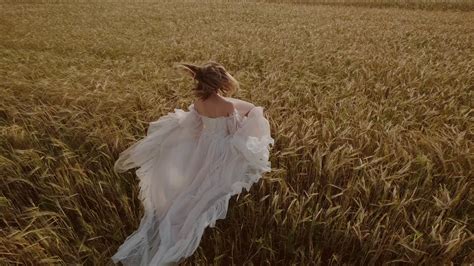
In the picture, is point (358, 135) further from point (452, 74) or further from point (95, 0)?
point (95, 0)

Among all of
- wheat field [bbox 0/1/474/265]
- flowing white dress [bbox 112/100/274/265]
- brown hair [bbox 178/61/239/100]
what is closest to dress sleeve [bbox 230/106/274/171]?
flowing white dress [bbox 112/100/274/265]

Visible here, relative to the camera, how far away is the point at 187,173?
295 centimetres

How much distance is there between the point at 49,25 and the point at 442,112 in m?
11.8

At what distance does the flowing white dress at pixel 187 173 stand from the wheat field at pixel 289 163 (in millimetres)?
120

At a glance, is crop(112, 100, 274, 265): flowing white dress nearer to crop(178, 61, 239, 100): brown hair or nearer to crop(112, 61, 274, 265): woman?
crop(112, 61, 274, 265): woman

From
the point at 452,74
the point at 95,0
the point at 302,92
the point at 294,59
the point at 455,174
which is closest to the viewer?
the point at 455,174

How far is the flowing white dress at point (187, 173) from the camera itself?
2.39 meters

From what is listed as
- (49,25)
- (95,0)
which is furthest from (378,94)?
(95,0)

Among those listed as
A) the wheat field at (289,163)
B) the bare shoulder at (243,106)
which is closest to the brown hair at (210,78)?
the bare shoulder at (243,106)

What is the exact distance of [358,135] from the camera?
3.03m

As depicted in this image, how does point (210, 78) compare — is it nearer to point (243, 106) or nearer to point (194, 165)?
point (243, 106)

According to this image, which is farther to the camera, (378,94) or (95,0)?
(95,0)

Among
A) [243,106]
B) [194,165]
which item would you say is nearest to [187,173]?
[194,165]

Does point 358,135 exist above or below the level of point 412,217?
above
